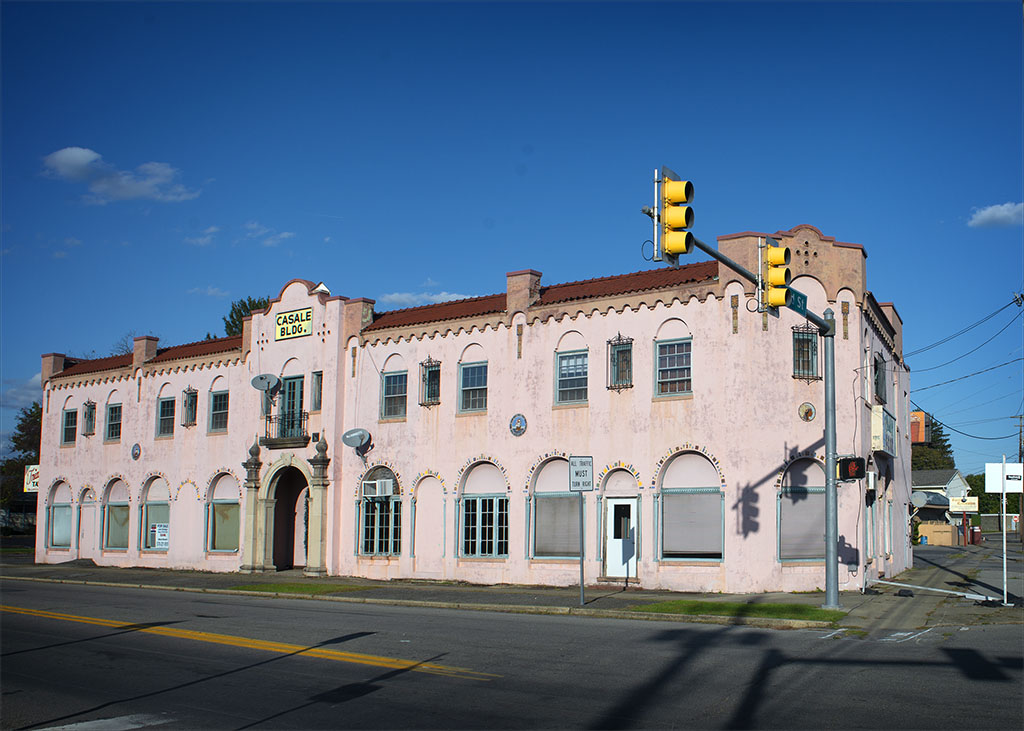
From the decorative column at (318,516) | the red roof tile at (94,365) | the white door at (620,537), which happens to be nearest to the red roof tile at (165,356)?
the red roof tile at (94,365)

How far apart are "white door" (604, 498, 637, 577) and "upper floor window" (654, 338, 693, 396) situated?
120 inches

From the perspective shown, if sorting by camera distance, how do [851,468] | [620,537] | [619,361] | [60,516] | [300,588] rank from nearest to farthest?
1. [851,468]
2. [620,537]
3. [619,361]
4. [300,588]
5. [60,516]

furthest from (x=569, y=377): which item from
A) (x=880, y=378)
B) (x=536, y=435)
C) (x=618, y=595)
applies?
(x=880, y=378)

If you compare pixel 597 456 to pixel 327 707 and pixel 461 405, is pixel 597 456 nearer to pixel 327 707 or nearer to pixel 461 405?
pixel 461 405

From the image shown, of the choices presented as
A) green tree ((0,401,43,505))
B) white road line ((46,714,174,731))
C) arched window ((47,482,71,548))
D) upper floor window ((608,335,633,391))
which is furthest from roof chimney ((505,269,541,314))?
green tree ((0,401,43,505))

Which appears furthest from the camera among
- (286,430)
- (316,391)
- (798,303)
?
(286,430)

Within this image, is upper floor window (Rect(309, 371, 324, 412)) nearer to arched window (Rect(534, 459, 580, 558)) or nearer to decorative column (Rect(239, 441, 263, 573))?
decorative column (Rect(239, 441, 263, 573))

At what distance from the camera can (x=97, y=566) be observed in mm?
39000

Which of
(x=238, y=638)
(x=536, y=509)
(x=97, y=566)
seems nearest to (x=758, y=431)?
(x=536, y=509)

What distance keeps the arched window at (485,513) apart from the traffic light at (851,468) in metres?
11.1

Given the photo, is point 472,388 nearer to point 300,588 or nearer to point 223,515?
point 300,588

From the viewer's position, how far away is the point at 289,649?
14320mm

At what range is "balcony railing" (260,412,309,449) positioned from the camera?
107 ft

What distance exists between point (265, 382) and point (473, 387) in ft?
27.1
